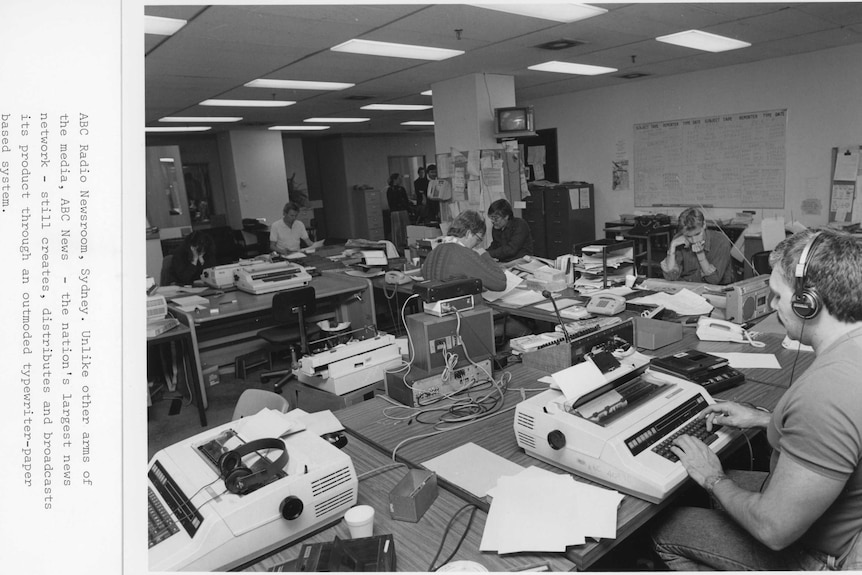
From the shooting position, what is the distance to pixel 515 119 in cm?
539

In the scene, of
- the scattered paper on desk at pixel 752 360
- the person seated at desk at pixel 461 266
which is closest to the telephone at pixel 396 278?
the person seated at desk at pixel 461 266

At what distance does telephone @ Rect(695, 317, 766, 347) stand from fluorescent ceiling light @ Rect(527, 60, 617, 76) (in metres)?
3.27

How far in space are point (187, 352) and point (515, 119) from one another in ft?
11.8

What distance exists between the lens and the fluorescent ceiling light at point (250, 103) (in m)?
5.89

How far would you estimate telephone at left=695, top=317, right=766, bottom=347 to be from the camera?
92.0 inches

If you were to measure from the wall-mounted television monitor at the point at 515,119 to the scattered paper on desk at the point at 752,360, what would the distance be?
3.66 metres

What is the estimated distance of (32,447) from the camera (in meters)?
1.45

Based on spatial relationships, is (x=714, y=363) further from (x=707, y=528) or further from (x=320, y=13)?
(x=320, y=13)

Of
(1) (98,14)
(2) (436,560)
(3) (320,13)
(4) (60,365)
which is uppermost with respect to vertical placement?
(3) (320,13)

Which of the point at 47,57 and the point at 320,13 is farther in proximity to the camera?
the point at 320,13

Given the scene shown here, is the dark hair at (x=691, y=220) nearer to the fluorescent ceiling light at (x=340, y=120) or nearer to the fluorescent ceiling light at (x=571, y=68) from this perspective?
the fluorescent ceiling light at (x=571, y=68)

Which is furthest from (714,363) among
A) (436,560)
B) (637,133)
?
(637,133)

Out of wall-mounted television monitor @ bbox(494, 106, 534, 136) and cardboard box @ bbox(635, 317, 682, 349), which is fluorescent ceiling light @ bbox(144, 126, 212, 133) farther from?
cardboard box @ bbox(635, 317, 682, 349)

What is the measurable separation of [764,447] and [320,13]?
2770mm
